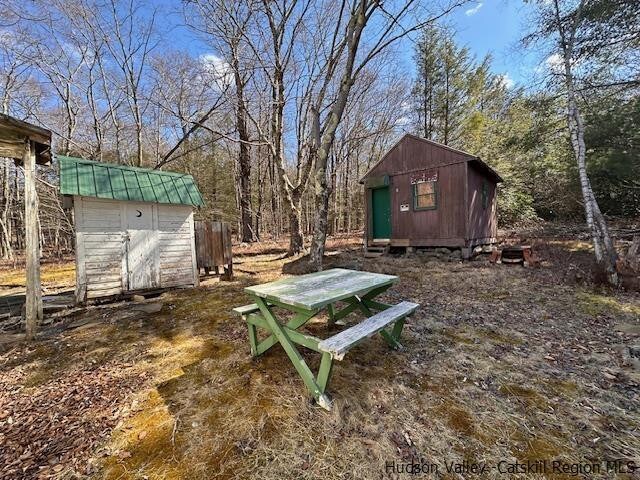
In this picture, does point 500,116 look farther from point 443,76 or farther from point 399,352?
point 399,352

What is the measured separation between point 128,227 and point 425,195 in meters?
8.23

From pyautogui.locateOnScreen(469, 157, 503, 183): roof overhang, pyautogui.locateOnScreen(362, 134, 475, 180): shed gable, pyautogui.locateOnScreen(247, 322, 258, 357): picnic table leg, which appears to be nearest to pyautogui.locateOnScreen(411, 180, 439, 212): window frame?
pyautogui.locateOnScreen(362, 134, 475, 180): shed gable

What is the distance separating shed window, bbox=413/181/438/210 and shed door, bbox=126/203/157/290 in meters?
7.71

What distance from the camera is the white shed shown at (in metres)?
4.81

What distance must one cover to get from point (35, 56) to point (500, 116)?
21555 mm

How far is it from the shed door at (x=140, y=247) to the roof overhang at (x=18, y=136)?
5.29 feet

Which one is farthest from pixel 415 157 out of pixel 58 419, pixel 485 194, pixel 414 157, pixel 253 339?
pixel 58 419

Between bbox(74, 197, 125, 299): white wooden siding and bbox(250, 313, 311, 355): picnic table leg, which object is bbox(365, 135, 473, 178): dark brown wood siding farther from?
bbox(74, 197, 125, 299): white wooden siding

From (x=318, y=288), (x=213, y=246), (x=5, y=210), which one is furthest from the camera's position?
(x=5, y=210)

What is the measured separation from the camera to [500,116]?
15.9 meters

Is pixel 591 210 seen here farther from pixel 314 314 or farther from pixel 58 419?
pixel 58 419

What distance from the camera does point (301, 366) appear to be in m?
2.32

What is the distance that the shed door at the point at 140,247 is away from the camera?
5301 mm

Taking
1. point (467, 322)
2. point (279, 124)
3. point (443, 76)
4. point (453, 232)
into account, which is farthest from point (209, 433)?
point (443, 76)
